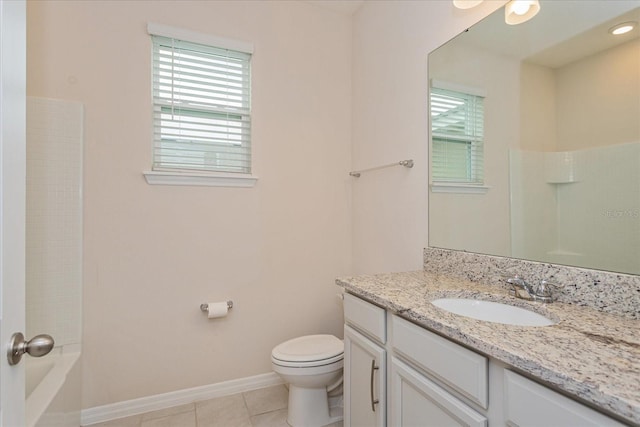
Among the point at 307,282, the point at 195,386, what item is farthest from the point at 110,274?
the point at 307,282

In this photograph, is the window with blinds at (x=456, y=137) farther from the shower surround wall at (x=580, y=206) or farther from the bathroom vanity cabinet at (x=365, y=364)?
the bathroom vanity cabinet at (x=365, y=364)

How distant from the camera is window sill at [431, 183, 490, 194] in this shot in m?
1.53

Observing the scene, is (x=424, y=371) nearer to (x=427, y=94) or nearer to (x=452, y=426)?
(x=452, y=426)

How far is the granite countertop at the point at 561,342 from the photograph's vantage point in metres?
0.57

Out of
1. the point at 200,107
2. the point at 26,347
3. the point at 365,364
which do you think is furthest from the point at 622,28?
the point at 200,107

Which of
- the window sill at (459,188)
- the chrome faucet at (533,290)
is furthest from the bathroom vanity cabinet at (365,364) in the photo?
the window sill at (459,188)

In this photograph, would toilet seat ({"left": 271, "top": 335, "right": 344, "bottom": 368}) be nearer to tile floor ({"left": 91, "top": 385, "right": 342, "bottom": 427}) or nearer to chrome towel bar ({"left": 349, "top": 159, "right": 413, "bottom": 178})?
tile floor ({"left": 91, "top": 385, "right": 342, "bottom": 427})

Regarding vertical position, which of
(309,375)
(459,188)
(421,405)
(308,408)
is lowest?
(308,408)

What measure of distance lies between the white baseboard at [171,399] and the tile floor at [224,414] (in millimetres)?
29

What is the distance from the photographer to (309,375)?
5.51 feet

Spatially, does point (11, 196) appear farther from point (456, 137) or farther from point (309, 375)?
point (456, 137)

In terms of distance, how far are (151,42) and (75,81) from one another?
18.9 inches

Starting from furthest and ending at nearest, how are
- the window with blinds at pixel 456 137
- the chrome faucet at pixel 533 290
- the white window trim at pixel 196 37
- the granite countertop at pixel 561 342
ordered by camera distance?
the white window trim at pixel 196 37 → the window with blinds at pixel 456 137 → the chrome faucet at pixel 533 290 → the granite countertop at pixel 561 342

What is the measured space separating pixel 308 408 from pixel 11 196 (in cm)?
168
